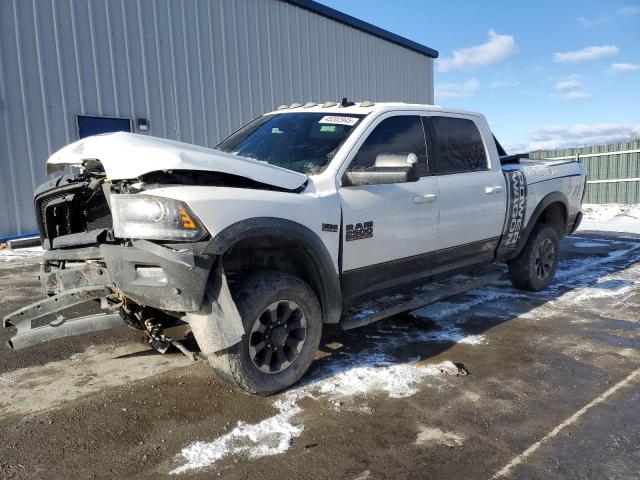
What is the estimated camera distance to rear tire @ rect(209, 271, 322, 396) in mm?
2939

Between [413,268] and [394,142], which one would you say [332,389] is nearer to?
[413,268]

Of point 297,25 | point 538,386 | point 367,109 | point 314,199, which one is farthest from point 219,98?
point 538,386

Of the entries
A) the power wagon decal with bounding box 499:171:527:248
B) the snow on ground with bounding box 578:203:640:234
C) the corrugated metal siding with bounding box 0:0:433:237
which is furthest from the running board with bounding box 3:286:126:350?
the snow on ground with bounding box 578:203:640:234

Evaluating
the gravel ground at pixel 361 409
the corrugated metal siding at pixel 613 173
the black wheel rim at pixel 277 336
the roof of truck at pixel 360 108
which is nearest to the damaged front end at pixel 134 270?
the black wheel rim at pixel 277 336

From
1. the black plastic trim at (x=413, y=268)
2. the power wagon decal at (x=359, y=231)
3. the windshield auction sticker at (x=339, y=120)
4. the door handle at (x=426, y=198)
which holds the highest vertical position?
the windshield auction sticker at (x=339, y=120)

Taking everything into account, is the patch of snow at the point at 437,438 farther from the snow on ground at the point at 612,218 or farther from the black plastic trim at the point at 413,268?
the snow on ground at the point at 612,218

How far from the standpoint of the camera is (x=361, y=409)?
299 centimetres

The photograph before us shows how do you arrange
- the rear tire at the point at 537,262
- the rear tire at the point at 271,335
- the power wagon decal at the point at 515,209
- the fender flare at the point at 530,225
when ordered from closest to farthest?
the rear tire at the point at 271,335
the power wagon decal at the point at 515,209
the fender flare at the point at 530,225
the rear tire at the point at 537,262

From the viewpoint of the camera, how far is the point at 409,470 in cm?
240

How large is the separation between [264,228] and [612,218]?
1421 centimetres

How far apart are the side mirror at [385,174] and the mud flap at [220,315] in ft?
3.73

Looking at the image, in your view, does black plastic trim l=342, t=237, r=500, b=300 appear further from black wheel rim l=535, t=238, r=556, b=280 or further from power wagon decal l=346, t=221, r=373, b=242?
black wheel rim l=535, t=238, r=556, b=280

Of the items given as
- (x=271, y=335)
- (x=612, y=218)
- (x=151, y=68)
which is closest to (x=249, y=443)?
(x=271, y=335)

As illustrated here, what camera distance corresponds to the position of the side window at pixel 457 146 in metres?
4.32
